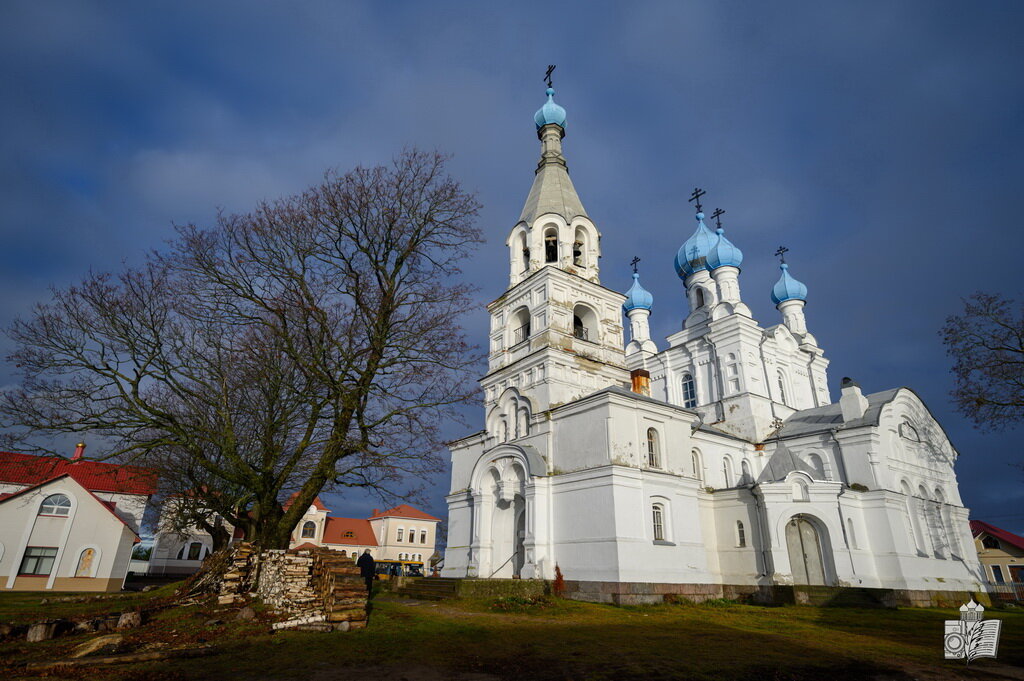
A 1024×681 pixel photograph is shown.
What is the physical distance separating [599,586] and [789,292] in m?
29.0

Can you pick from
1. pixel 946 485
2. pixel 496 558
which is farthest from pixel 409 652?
pixel 946 485

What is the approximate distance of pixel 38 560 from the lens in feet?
89.5

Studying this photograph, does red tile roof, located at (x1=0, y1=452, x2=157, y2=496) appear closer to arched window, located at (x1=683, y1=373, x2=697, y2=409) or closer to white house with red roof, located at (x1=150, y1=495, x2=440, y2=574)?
white house with red roof, located at (x1=150, y1=495, x2=440, y2=574)

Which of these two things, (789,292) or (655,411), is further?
(789,292)

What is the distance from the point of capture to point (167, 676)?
21.9ft

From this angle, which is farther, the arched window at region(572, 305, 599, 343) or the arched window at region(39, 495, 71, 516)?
the arched window at region(39, 495, 71, 516)

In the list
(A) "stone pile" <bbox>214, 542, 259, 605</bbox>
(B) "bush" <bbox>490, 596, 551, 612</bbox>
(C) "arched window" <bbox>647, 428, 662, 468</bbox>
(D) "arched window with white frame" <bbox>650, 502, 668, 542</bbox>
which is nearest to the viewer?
(A) "stone pile" <bbox>214, 542, 259, 605</bbox>

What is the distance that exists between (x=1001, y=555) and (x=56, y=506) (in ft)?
199

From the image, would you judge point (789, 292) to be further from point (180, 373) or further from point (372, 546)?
point (372, 546)

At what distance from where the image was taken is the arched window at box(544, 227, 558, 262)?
26.9m

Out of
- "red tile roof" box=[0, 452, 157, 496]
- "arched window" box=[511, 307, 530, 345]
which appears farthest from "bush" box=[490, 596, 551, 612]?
"red tile roof" box=[0, 452, 157, 496]

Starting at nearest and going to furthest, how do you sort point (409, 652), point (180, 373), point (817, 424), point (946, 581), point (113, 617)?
point (409, 652) < point (113, 617) < point (180, 373) < point (946, 581) < point (817, 424)

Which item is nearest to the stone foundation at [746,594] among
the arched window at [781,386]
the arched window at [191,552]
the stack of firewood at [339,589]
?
the stack of firewood at [339,589]

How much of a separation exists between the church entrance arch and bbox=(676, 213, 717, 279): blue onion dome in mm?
18537
